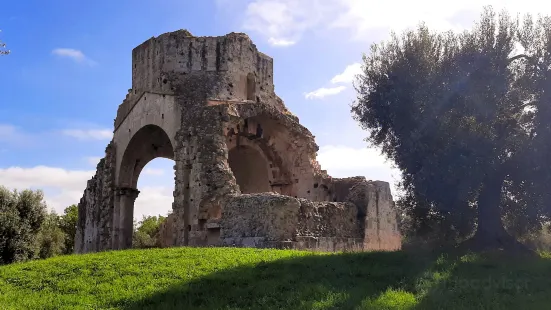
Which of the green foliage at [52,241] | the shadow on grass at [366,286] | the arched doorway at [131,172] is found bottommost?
the shadow on grass at [366,286]

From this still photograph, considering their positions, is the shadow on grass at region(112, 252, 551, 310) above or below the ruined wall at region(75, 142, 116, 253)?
below

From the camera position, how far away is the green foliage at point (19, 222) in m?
22.9

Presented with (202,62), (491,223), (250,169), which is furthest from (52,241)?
(491,223)

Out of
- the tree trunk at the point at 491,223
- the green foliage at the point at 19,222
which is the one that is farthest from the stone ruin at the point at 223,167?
the tree trunk at the point at 491,223

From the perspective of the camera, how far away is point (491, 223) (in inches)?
460

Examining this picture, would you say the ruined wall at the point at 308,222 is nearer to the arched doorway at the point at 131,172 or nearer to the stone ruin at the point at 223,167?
the stone ruin at the point at 223,167

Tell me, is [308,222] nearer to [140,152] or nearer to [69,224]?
[140,152]

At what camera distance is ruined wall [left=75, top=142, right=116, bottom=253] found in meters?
21.1

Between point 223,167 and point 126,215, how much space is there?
7.25m

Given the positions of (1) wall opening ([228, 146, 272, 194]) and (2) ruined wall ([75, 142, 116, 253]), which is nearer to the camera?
(2) ruined wall ([75, 142, 116, 253])

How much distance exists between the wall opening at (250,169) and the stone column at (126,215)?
428 centimetres

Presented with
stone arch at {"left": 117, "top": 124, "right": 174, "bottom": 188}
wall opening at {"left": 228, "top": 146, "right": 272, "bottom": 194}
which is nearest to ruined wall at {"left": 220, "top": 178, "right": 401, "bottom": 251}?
wall opening at {"left": 228, "top": 146, "right": 272, "bottom": 194}

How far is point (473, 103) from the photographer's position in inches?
443

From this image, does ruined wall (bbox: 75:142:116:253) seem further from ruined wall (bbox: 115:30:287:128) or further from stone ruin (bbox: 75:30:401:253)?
ruined wall (bbox: 115:30:287:128)
